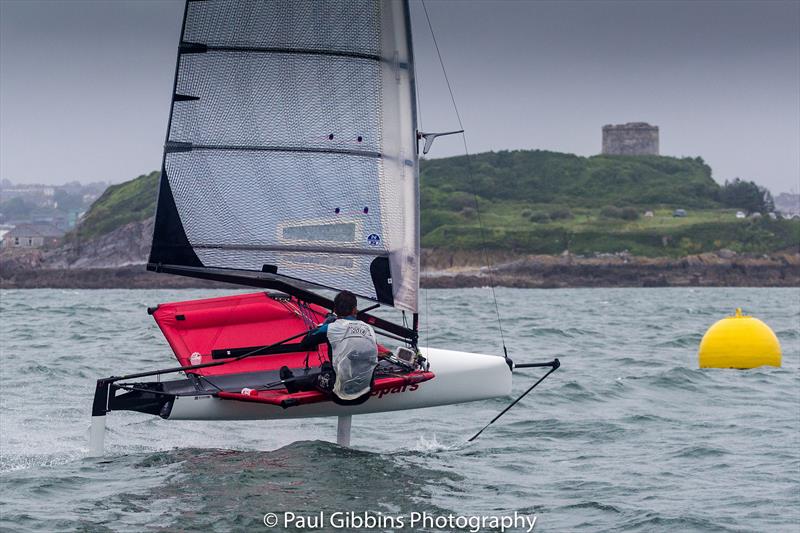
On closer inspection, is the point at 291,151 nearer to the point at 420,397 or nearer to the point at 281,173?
the point at 281,173

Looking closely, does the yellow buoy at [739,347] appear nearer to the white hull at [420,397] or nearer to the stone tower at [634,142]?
the white hull at [420,397]

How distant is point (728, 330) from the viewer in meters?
20.9

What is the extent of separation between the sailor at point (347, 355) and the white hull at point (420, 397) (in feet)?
1.46

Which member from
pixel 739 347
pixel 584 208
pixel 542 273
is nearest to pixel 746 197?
pixel 584 208

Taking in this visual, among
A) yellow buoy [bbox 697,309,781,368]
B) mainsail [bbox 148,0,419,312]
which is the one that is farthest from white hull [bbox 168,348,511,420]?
yellow buoy [bbox 697,309,781,368]

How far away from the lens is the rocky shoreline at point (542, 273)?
88188 mm

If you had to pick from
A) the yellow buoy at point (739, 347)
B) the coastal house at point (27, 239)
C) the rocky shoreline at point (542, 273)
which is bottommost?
the yellow buoy at point (739, 347)

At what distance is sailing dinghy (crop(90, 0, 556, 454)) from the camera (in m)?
12.9

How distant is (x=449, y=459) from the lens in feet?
40.6

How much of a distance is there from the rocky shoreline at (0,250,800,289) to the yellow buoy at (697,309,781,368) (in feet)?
211

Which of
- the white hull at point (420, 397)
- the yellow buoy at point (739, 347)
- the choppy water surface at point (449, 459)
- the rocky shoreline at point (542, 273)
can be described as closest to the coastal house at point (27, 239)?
the rocky shoreline at point (542, 273)

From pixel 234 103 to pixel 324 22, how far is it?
1.27 m

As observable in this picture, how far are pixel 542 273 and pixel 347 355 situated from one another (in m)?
80.4

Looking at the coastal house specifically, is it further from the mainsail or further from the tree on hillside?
the mainsail
